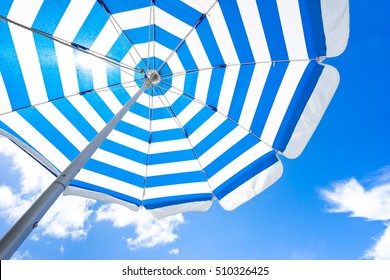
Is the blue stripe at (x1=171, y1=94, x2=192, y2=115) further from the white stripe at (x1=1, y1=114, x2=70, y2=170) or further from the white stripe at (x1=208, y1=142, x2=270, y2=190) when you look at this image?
the white stripe at (x1=1, y1=114, x2=70, y2=170)

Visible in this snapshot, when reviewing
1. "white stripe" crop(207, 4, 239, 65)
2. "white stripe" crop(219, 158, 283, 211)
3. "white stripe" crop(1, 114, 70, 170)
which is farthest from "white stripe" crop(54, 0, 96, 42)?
"white stripe" crop(219, 158, 283, 211)

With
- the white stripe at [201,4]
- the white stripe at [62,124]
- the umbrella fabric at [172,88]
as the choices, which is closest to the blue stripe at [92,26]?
the umbrella fabric at [172,88]

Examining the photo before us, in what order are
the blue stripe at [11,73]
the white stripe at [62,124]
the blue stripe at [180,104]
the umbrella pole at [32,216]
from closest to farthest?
1. the umbrella pole at [32,216]
2. the blue stripe at [11,73]
3. the white stripe at [62,124]
4. the blue stripe at [180,104]

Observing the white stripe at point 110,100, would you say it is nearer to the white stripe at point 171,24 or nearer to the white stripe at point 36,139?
the white stripe at point 36,139

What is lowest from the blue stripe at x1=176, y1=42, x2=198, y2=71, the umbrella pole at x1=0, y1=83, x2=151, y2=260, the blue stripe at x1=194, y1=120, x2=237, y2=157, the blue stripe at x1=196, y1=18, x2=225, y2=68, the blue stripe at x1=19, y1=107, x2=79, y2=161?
the umbrella pole at x1=0, y1=83, x2=151, y2=260

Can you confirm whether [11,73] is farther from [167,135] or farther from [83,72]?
[167,135]
